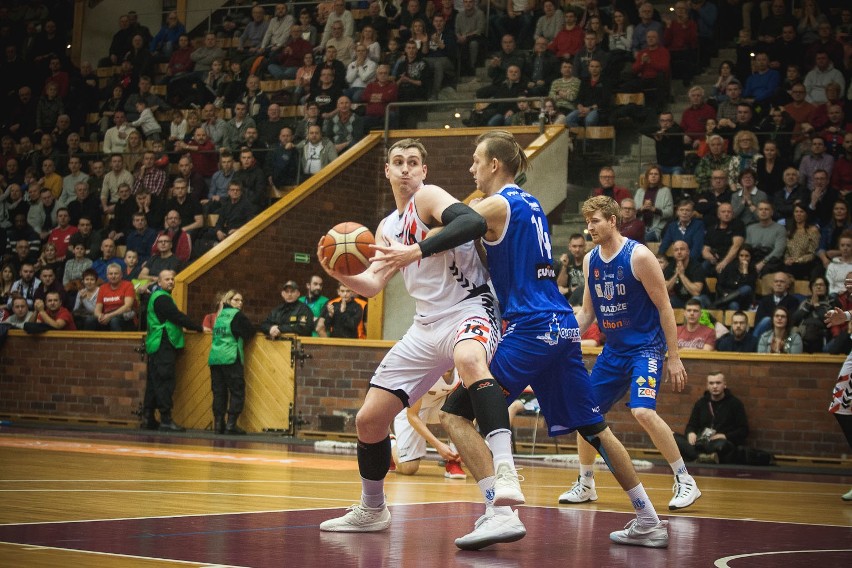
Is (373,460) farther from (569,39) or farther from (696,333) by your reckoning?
(569,39)

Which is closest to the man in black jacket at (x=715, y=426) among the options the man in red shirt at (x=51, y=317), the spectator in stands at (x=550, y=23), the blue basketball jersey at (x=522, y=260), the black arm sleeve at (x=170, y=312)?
the black arm sleeve at (x=170, y=312)

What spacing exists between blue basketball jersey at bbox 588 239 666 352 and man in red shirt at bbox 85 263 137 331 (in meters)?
10.8

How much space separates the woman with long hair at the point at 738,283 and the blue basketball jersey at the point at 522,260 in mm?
9340

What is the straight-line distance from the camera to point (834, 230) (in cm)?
1509

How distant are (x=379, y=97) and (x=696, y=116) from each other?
553 centimetres

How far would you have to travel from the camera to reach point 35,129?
24.0 metres

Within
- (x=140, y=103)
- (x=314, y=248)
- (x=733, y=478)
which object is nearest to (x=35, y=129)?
(x=140, y=103)

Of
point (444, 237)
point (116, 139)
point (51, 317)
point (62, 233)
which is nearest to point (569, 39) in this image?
point (116, 139)

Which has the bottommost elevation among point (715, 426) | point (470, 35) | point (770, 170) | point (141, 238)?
point (715, 426)

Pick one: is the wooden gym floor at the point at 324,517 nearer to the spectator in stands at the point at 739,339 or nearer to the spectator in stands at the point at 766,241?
the spectator in stands at the point at 739,339

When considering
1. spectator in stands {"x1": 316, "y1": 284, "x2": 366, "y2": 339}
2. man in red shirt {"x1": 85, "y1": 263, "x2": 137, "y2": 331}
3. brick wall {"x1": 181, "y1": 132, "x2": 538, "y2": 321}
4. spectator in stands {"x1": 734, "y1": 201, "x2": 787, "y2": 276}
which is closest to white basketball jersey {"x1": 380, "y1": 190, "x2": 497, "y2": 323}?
spectator in stands {"x1": 734, "y1": 201, "x2": 787, "y2": 276}

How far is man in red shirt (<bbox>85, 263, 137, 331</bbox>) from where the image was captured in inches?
697

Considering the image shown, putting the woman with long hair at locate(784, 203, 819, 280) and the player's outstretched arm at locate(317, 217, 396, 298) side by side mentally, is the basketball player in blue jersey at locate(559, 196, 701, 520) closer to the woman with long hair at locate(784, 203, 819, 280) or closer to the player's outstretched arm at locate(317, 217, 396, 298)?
the player's outstretched arm at locate(317, 217, 396, 298)

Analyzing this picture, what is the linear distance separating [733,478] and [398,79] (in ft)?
35.0
